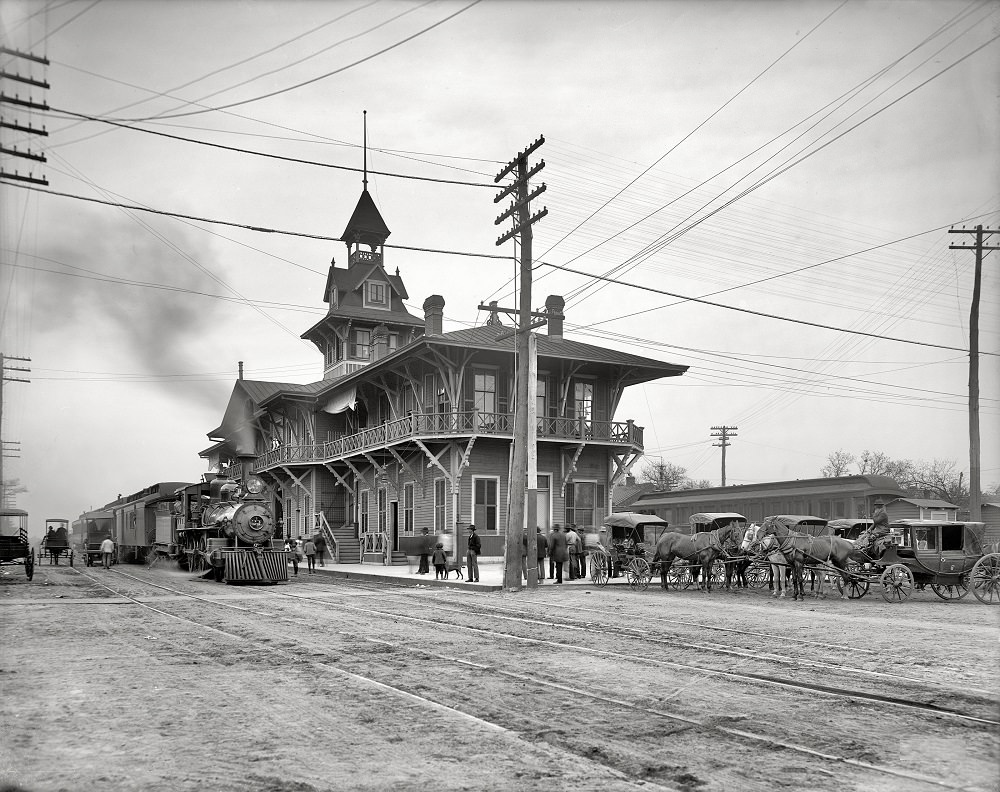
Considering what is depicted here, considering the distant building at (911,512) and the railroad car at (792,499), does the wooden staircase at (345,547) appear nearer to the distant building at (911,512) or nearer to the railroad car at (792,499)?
the railroad car at (792,499)

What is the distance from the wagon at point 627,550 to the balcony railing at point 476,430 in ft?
20.0

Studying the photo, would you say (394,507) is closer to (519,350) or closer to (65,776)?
(519,350)

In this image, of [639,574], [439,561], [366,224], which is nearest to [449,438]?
[439,561]

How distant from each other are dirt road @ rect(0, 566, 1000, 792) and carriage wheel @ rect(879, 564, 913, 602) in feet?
13.2

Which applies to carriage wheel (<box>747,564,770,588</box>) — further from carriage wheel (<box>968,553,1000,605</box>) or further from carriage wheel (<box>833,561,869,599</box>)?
carriage wheel (<box>968,553,1000,605</box>)

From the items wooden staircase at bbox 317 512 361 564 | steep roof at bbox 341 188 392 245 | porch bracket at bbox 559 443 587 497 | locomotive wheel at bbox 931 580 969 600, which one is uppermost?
steep roof at bbox 341 188 392 245

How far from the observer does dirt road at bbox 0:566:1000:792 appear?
19.0 ft

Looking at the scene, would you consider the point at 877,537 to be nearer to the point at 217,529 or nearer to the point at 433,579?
the point at 433,579

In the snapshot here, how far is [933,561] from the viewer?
63.8ft

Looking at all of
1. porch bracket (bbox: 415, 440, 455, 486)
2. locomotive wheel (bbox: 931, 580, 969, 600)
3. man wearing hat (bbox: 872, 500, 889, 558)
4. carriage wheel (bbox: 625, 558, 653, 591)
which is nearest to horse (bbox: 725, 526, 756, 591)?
carriage wheel (bbox: 625, 558, 653, 591)

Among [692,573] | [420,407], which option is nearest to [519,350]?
[692,573]

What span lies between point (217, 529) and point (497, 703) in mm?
22243

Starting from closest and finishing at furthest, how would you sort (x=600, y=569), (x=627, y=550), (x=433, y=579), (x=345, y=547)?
(x=600, y=569) → (x=627, y=550) → (x=433, y=579) → (x=345, y=547)

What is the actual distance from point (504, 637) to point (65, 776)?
24.1ft
